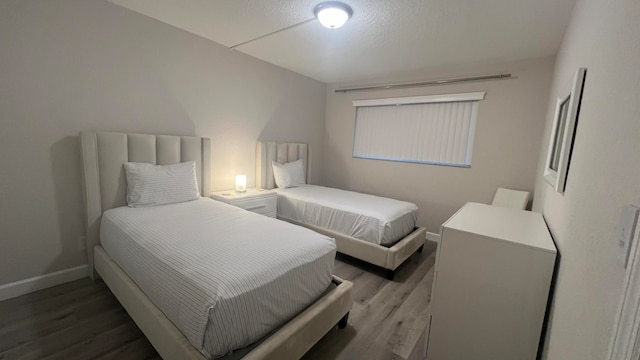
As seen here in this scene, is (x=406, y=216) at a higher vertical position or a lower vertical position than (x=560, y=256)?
lower

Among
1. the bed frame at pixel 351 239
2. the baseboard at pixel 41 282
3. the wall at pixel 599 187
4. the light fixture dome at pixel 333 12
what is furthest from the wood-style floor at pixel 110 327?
the light fixture dome at pixel 333 12

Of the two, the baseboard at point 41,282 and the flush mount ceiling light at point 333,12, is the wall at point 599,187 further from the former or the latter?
the baseboard at point 41,282

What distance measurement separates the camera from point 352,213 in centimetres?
273

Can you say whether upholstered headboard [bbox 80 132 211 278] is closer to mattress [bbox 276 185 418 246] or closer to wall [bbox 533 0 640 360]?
Answer: mattress [bbox 276 185 418 246]

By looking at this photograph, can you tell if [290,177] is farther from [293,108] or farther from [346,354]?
[346,354]

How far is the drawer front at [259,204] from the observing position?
9.73 feet

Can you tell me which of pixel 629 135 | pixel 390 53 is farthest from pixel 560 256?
pixel 390 53

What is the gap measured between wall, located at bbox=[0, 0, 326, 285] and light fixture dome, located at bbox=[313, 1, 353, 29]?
1555 mm

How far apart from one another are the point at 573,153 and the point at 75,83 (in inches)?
135

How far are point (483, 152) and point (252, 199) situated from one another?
2904 mm

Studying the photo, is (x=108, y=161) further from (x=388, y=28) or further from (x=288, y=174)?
(x=388, y=28)

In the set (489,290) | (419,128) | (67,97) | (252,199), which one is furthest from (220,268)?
(419,128)

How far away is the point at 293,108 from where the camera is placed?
4000mm

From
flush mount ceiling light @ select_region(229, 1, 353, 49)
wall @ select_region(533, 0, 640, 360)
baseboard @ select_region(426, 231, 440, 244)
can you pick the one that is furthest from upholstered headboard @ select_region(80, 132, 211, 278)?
baseboard @ select_region(426, 231, 440, 244)
